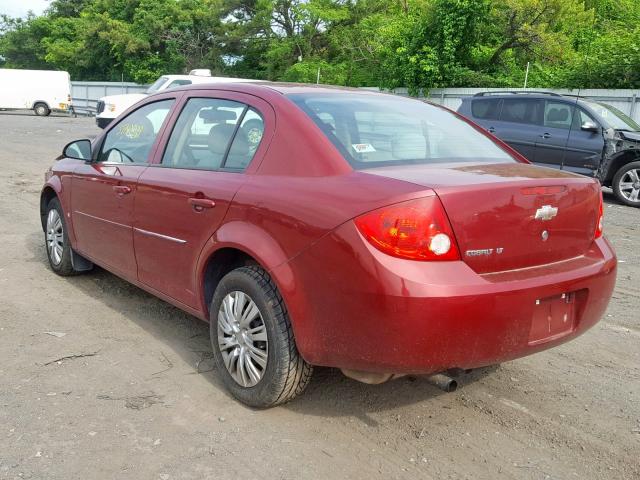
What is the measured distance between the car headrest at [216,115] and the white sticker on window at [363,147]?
844 mm

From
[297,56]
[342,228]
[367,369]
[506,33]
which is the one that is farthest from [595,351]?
[297,56]

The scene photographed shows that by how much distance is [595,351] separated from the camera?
4.24 m

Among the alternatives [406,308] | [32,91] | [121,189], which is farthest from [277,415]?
[32,91]

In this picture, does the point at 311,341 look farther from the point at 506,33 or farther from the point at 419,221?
the point at 506,33

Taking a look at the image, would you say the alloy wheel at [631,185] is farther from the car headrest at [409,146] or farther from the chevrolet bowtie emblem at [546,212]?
the chevrolet bowtie emblem at [546,212]

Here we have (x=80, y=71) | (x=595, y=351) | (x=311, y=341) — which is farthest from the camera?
(x=80, y=71)

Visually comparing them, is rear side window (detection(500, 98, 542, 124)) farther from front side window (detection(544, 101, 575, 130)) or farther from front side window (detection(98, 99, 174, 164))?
front side window (detection(98, 99, 174, 164))

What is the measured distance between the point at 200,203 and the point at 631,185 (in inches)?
365

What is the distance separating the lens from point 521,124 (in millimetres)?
12273

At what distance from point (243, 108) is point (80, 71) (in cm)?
5508

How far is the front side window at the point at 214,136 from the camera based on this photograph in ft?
11.7

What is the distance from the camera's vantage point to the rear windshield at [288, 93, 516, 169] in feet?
10.7

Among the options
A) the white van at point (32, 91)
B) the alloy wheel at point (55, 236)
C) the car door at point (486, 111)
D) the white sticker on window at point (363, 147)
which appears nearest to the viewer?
the white sticker on window at point (363, 147)

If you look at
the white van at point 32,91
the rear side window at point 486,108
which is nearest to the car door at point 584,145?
the rear side window at point 486,108
